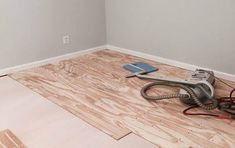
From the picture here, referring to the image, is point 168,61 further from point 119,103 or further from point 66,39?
point 66,39

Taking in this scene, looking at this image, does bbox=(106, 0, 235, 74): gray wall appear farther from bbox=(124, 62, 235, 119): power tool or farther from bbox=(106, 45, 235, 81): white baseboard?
bbox=(124, 62, 235, 119): power tool

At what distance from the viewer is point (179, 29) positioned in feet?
10.8

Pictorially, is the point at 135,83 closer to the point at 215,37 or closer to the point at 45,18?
the point at 215,37

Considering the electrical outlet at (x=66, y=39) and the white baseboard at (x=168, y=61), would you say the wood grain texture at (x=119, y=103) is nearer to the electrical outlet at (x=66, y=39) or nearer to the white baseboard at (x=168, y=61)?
the white baseboard at (x=168, y=61)

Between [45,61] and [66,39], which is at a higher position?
[66,39]

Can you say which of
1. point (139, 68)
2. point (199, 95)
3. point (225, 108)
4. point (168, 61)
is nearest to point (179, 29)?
point (168, 61)

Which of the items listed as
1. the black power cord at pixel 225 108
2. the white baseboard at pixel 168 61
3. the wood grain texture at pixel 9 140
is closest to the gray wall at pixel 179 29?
A: the white baseboard at pixel 168 61

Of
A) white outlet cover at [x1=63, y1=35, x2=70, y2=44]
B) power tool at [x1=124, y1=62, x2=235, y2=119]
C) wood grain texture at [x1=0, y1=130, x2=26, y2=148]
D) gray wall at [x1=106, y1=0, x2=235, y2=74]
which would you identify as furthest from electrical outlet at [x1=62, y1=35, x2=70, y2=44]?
wood grain texture at [x1=0, y1=130, x2=26, y2=148]

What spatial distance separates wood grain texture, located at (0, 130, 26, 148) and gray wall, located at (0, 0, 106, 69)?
138 cm

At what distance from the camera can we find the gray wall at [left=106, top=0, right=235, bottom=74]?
294cm

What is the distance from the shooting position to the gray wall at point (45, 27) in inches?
127

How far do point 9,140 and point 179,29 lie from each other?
7.34 ft

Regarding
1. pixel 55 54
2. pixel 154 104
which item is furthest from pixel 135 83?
pixel 55 54

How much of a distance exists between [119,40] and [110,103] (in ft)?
5.43
